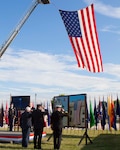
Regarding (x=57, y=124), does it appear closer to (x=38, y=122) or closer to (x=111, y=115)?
(x=38, y=122)

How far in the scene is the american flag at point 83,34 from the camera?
602 inches

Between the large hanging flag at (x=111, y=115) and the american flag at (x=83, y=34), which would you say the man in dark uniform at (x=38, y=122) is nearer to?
the american flag at (x=83, y=34)

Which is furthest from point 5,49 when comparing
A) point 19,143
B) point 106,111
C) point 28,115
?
point 106,111

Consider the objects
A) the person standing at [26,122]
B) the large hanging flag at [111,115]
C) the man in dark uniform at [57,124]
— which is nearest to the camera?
the man in dark uniform at [57,124]

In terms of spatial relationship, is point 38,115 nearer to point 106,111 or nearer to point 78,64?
point 78,64

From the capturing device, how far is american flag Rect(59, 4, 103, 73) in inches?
602

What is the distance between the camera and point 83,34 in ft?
51.1

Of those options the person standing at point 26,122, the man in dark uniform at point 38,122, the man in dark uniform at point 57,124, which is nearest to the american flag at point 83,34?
the man in dark uniform at point 57,124

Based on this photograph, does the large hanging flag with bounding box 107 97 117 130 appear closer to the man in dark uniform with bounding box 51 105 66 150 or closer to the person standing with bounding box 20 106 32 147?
the person standing with bounding box 20 106 32 147

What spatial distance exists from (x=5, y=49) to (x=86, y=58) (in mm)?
3732

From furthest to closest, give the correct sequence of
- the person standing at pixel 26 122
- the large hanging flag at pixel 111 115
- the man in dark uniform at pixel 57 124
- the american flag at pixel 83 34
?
the large hanging flag at pixel 111 115 → the person standing at pixel 26 122 → the american flag at pixel 83 34 → the man in dark uniform at pixel 57 124

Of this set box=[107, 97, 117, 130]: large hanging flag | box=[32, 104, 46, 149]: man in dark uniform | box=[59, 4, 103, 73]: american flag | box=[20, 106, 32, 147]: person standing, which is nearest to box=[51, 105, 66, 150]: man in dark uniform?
box=[32, 104, 46, 149]: man in dark uniform

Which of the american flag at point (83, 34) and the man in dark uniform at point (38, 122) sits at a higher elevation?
the american flag at point (83, 34)

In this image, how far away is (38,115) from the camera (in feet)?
49.4
